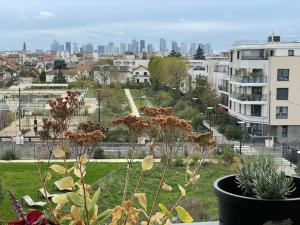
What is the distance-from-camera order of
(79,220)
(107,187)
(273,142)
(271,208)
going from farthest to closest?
(273,142), (107,187), (271,208), (79,220)

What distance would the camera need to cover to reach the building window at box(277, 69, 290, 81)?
21.0 metres

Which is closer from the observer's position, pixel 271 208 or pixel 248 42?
pixel 271 208

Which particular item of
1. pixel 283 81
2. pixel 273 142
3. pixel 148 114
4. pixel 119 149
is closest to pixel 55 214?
pixel 148 114

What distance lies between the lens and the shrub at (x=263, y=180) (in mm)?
1276

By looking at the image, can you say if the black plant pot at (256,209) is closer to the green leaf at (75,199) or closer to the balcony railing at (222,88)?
the green leaf at (75,199)

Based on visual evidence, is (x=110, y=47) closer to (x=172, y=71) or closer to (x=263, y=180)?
(x=172, y=71)

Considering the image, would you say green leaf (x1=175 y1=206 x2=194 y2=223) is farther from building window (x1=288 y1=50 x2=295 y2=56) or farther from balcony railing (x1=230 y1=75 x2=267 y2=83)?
building window (x1=288 y1=50 x2=295 y2=56)

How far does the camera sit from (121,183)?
12484mm

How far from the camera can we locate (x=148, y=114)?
4.70ft

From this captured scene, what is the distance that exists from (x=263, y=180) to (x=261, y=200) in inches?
1.9

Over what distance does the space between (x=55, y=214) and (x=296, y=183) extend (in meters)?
0.70

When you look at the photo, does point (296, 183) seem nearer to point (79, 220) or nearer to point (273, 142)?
point (79, 220)

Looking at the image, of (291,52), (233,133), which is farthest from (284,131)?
(291,52)

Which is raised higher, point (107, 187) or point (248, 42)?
point (248, 42)
